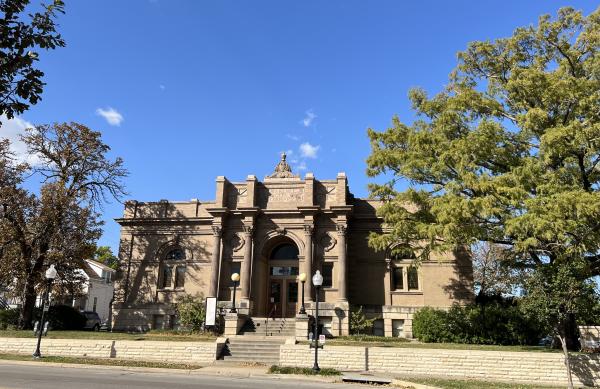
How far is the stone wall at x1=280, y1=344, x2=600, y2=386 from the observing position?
17.3 m

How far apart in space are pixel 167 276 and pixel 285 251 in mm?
8479

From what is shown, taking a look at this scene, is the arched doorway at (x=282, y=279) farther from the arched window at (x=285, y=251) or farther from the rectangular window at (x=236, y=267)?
the rectangular window at (x=236, y=267)

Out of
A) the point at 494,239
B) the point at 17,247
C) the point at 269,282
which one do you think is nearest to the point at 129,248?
the point at 17,247

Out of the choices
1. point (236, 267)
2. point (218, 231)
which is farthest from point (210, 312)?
point (218, 231)

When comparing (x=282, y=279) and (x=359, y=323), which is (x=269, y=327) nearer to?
(x=282, y=279)

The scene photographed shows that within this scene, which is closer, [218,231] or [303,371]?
[303,371]

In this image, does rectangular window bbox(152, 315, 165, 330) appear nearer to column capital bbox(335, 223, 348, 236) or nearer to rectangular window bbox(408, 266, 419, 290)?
column capital bbox(335, 223, 348, 236)

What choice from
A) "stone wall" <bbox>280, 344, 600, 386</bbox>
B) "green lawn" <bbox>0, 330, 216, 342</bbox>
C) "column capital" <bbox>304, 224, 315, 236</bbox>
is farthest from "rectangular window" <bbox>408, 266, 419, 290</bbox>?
"green lawn" <bbox>0, 330, 216, 342</bbox>

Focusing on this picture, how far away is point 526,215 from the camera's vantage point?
16.6 m

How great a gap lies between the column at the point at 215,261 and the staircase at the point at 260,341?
12.1 feet

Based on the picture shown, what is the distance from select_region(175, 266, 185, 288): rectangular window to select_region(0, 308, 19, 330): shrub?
32.3ft

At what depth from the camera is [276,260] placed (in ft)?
105

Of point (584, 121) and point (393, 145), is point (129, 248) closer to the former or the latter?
point (393, 145)

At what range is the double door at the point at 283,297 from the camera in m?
30.5
